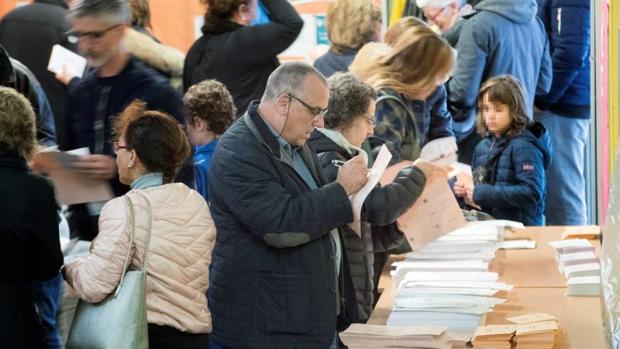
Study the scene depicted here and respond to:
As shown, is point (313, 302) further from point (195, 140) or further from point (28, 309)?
point (195, 140)

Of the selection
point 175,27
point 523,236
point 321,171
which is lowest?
point 523,236

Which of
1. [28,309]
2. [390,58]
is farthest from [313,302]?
[390,58]

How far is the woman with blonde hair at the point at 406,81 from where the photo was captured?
4660mm

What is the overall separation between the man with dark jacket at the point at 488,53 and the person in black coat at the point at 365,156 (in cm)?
279

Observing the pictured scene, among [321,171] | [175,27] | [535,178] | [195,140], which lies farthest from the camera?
[175,27]

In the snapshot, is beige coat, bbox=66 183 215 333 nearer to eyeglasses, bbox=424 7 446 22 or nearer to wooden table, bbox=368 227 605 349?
wooden table, bbox=368 227 605 349

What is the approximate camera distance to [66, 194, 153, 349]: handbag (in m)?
3.51

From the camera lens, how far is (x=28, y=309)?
3697 millimetres

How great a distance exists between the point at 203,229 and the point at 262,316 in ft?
1.07

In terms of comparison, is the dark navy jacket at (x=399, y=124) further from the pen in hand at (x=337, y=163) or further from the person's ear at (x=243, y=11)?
the person's ear at (x=243, y=11)

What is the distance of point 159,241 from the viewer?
3607 millimetres

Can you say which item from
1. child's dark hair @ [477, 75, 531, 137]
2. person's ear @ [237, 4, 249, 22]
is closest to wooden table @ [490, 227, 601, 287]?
child's dark hair @ [477, 75, 531, 137]

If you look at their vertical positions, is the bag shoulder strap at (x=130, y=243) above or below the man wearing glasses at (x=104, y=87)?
below

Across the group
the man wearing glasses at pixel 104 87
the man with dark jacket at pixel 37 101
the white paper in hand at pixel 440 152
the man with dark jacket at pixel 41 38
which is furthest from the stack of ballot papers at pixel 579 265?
the man with dark jacket at pixel 41 38
